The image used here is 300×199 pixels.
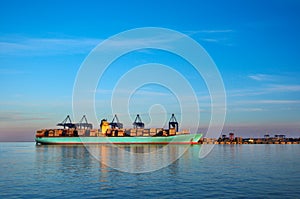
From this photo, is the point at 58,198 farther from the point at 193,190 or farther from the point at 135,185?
the point at 193,190

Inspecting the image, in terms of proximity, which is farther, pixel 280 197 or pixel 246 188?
pixel 246 188

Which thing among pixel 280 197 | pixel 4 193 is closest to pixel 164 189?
pixel 280 197

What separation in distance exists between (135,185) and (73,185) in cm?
740

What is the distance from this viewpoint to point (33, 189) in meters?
36.2

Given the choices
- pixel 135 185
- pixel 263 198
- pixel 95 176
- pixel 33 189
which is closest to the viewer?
pixel 263 198

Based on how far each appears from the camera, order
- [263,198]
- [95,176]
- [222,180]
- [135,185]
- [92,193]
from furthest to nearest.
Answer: [95,176], [222,180], [135,185], [92,193], [263,198]

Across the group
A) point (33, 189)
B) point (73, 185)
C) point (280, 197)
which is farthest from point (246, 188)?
point (33, 189)

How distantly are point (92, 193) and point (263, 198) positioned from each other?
17229 mm

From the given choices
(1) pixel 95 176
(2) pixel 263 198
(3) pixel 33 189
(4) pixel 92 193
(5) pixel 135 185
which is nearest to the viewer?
(2) pixel 263 198

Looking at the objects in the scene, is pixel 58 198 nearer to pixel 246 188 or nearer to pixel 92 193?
pixel 92 193

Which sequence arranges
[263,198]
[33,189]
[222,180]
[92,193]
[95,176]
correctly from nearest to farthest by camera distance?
[263,198]
[92,193]
[33,189]
[222,180]
[95,176]

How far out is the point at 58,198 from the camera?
31.7 meters

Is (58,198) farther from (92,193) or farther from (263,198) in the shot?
(263,198)

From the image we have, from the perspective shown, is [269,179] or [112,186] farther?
[269,179]
